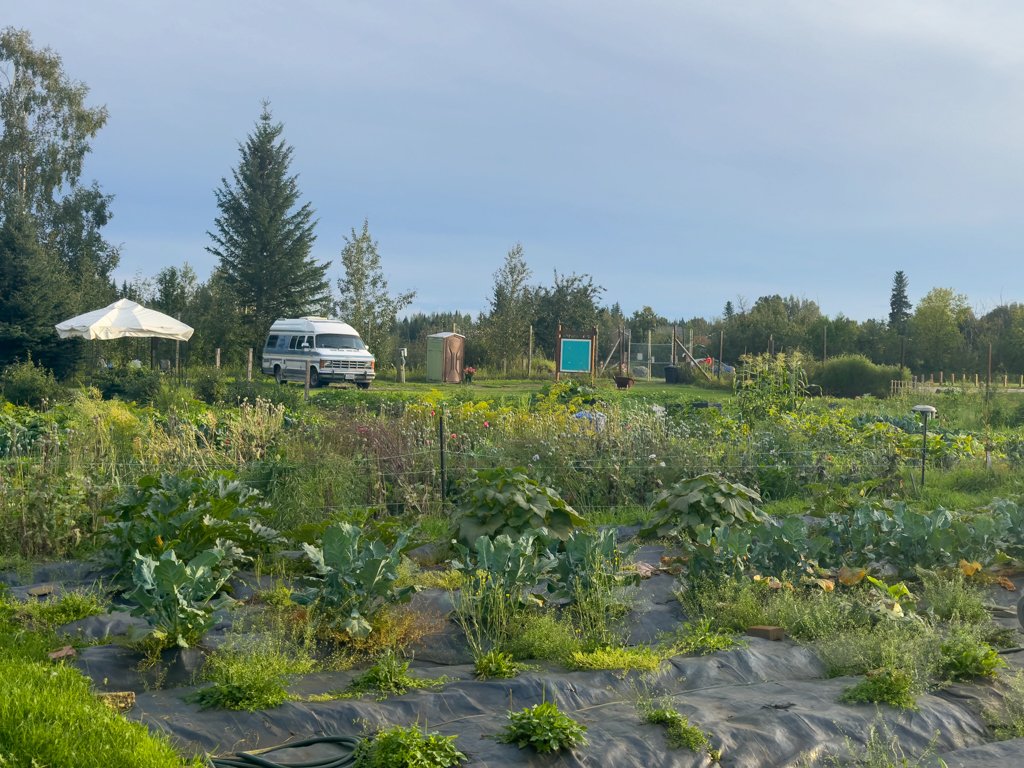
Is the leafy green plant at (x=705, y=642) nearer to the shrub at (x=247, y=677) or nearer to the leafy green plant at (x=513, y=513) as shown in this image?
the leafy green plant at (x=513, y=513)

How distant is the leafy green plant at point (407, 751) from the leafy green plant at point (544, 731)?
21cm

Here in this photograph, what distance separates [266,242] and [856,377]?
21.5 metres

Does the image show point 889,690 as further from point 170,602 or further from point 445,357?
point 445,357

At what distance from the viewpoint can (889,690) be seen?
3.31 meters

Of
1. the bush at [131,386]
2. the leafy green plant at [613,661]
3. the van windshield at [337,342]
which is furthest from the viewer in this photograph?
the van windshield at [337,342]

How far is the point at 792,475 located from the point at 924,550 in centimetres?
288

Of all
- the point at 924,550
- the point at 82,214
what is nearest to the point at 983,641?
the point at 924,550

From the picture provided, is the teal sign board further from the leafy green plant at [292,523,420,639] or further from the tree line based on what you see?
the leafy green plant at [292,523,420,639]

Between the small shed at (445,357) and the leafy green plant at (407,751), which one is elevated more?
the small shed at (445,357)

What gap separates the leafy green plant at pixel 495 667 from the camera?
11.4 feet

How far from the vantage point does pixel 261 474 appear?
20.8 feet

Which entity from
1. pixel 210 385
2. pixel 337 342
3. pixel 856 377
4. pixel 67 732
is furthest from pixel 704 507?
pixel 337 342

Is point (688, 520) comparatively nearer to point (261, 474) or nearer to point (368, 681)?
point (368, 681)

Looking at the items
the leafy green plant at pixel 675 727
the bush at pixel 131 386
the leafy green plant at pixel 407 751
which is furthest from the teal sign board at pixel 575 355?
the leafy green plant at pixel 407 751
